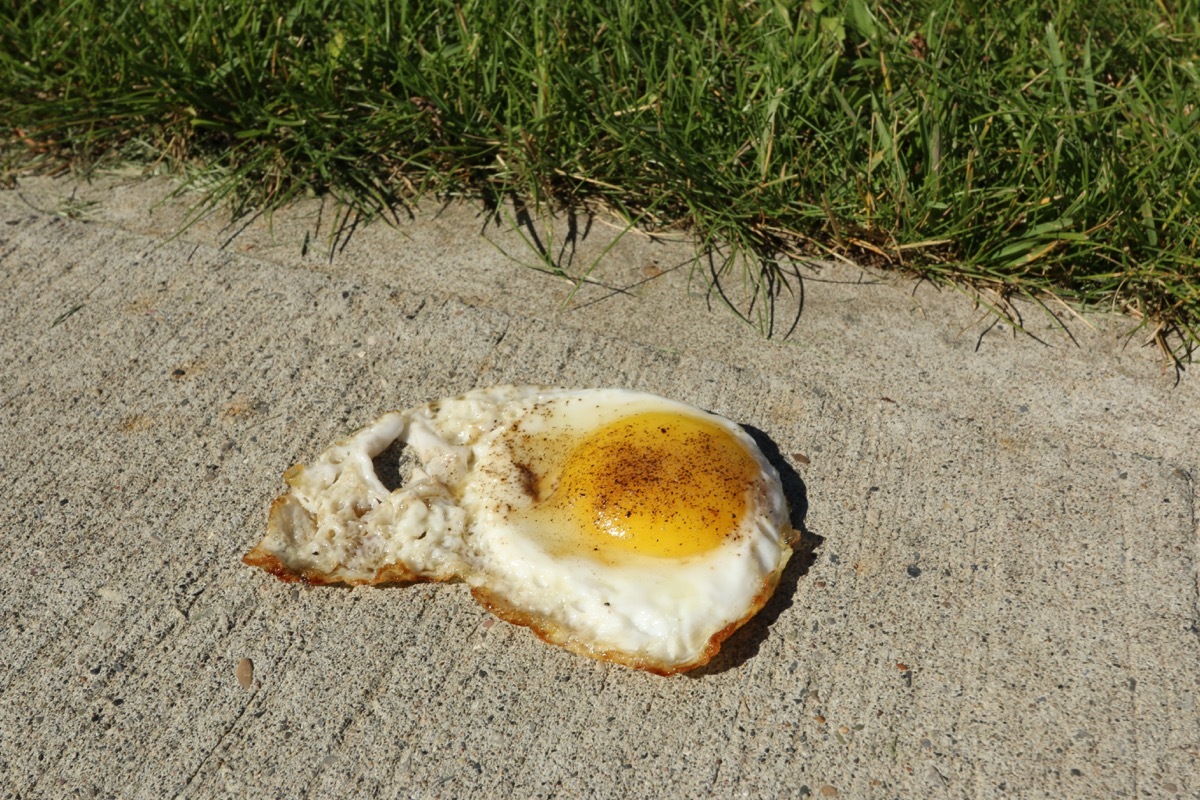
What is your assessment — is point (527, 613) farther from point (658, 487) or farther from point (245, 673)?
point (245, 673)

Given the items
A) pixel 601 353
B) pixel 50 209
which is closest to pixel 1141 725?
pixel 601 353

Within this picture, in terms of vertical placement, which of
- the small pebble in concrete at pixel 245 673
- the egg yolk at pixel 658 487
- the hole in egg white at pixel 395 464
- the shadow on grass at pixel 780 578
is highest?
the egg yolk at pixel 658 487

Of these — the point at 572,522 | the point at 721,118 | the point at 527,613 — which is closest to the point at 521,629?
the point at 527,613

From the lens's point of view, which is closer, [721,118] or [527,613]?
[527,613]

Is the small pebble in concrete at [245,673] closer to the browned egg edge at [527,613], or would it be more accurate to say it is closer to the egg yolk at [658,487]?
the browned egg edge at [527,613]

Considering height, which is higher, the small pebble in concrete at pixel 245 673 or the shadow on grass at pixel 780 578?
the small pebble in concrete at pixel 245 673

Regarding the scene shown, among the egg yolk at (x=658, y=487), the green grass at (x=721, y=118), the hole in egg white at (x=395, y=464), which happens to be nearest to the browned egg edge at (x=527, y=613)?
the egg yolk at (x=658, y=487)

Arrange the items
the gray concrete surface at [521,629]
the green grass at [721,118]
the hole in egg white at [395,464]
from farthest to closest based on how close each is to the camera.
→ 1. the green grass at [721,118]
2. the hole in egg white at [395,464]
3. the gray concrete surface at [521,629]
